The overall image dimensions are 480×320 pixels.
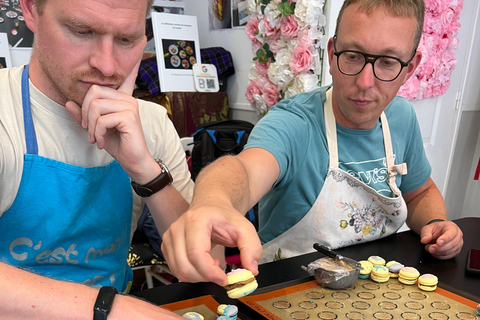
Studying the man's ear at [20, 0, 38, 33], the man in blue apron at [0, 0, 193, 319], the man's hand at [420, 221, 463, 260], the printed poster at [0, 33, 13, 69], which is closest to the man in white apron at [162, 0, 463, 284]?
the man's hand at [420, 221, 463, 260]

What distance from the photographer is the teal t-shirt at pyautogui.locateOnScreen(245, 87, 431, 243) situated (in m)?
1.26

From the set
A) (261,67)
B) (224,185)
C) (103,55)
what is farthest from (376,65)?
(261,67)

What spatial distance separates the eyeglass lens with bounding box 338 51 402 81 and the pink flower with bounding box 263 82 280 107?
111cm

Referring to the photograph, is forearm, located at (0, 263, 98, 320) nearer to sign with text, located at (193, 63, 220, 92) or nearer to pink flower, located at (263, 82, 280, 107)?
pink flower, located at (263, 82, 280, 107)

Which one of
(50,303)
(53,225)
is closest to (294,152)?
(53,225)

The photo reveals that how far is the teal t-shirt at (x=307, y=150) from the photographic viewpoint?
4.13 feet

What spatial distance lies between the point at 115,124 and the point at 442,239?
94cm

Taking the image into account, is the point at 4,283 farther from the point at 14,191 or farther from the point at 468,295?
the point at 468,295

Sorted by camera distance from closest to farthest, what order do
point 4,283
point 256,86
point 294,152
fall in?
point 4,283
point 294,152
point 256,86

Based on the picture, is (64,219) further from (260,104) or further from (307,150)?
(260,104)

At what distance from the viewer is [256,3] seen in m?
2.34

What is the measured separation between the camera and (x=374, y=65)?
1247 millimetres

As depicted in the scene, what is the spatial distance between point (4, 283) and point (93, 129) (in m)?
0.39

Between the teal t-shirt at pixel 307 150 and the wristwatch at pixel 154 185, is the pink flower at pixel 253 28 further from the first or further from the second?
the wristwatch at pixel 154 185
